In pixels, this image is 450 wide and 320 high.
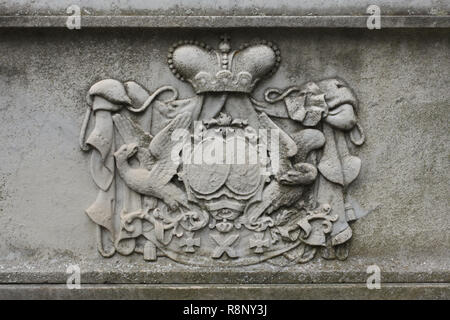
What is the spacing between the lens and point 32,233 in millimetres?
3609

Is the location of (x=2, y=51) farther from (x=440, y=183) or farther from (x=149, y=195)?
(x=440, y=183)

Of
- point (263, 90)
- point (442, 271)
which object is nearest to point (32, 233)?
point (263, 90)

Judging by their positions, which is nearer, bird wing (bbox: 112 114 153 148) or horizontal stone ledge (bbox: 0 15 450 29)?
horizontal stone ledge (bbox: 0 15 450 29)

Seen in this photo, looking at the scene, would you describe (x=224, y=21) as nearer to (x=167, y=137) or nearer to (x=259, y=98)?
(x=259, y=98)

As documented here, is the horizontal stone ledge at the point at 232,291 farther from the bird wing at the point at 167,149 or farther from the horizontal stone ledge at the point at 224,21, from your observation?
the horizontal stone ledge at the point at 224,21

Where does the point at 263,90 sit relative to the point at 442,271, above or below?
above

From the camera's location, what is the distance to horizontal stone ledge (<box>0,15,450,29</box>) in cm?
339

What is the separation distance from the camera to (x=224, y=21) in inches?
133

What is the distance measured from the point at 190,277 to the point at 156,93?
0.89 meters

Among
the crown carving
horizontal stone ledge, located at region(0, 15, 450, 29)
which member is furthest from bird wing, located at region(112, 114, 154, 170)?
horizontal stone ledge, located at region(0, 15, 450, 29)

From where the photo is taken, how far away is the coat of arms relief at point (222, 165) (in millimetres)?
3502

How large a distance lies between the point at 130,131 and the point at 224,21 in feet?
2.23

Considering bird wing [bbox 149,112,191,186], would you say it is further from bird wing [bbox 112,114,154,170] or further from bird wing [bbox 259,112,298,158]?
bird wing [bbox 259,112,298,158]

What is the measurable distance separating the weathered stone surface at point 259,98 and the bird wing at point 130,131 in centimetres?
19
